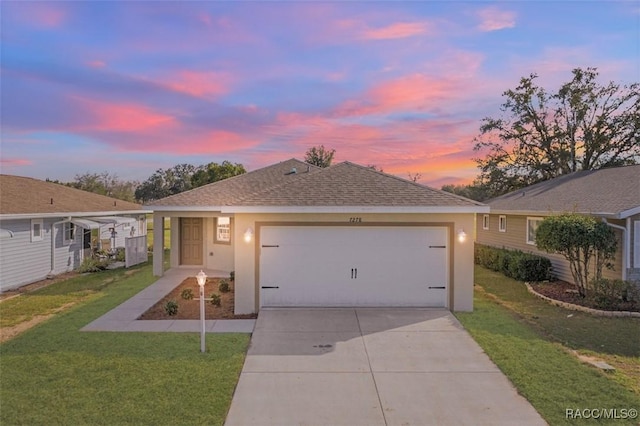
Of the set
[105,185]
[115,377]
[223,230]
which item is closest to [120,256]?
[223,230]

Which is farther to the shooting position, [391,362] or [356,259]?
[356,259]

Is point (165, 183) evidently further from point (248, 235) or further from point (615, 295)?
point (615, 295)

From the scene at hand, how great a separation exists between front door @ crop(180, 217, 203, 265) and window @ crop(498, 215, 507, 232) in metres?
13.5

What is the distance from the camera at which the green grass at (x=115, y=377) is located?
4.41 metres

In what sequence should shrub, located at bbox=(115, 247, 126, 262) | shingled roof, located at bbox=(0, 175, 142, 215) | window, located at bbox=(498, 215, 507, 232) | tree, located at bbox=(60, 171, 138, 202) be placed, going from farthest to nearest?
tree, located at bbox=(60, 171, 138, 202) → window, located at bbox=(498, 215, 507, 232) → shrub, located at bbox=(115, 247, 126, 262) → shingled roof, located at bbox=(0, 175, 142, 215)

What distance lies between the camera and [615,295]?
945cm

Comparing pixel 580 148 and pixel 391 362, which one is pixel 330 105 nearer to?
pixel 391 362

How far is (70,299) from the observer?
408 inches

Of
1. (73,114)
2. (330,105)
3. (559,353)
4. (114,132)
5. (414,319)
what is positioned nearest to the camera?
(559,353)

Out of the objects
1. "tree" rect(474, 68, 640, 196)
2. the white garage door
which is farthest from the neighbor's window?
"tree" rect(474, 68, 640, 196)

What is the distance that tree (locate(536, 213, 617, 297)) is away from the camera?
1009 centimetres

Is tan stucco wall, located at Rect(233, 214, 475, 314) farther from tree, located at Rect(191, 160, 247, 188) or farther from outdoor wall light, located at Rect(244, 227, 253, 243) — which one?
tree, located at Rect(191, 160, 247, 188)

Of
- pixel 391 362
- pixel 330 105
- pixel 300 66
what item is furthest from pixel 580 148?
pixel 391 362

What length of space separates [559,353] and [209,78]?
1294 cm
